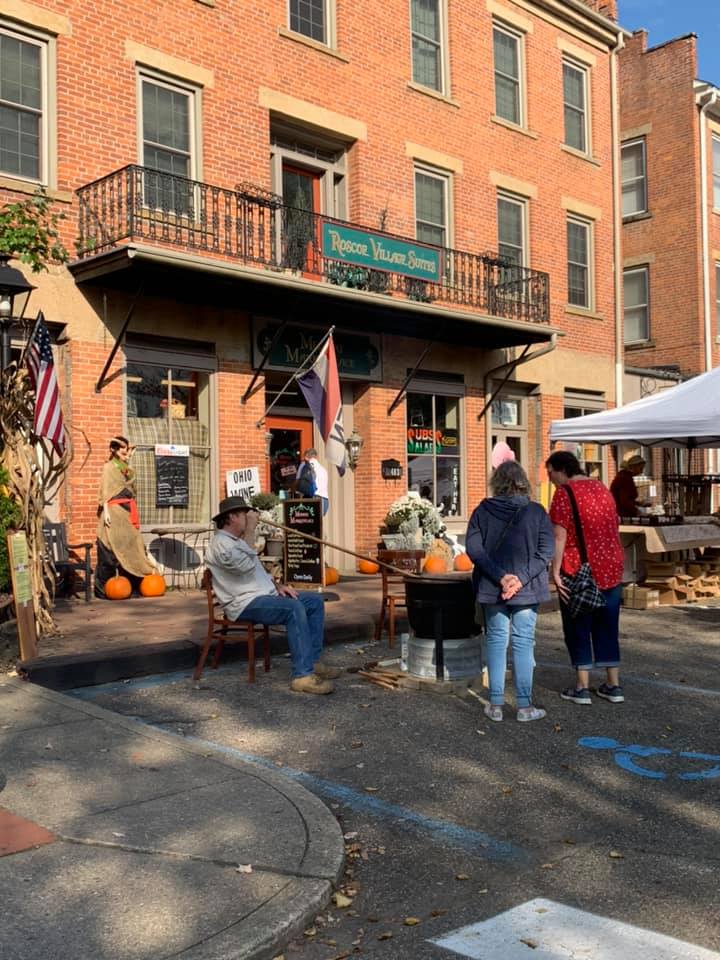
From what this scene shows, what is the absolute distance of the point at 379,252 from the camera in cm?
1480

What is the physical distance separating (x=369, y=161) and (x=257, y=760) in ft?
40.0

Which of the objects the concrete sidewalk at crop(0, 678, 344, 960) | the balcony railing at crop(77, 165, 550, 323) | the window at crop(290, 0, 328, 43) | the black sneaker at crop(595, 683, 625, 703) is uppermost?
the window at crop(290, 0, 328, 43)

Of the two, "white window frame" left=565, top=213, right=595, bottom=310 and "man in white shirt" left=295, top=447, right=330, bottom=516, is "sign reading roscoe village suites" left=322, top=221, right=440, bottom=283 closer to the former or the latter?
"man in white shirt" left=295, top=447, right=330, bottom=516

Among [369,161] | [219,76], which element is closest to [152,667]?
[219,76]

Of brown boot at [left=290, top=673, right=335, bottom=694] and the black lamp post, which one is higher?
the black lamp post

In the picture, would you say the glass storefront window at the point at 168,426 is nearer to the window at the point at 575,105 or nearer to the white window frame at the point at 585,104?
the window at the point at 575,105

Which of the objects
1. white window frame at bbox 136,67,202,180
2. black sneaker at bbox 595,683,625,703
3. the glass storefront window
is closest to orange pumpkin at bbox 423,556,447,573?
the glass storefront window

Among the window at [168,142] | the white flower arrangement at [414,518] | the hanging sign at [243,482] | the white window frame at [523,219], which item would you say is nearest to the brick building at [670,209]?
the white window frame at [523,219]

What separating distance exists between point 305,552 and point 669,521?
182 inches

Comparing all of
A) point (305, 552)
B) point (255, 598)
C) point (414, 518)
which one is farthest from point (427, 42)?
point (255, 598)

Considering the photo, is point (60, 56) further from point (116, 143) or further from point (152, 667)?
point (152, 667)

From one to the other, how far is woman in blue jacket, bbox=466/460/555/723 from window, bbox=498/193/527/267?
12.5m

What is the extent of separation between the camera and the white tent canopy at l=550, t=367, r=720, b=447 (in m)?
11.1

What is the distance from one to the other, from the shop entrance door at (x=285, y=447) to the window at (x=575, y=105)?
9410 millimetres
